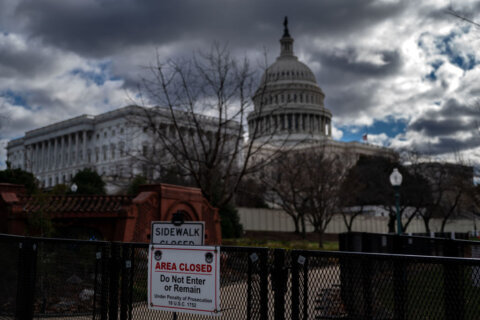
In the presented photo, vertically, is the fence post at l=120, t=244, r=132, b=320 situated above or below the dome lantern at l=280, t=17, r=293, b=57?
below

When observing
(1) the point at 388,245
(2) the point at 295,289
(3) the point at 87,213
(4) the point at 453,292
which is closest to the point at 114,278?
(2) the point at 295,289

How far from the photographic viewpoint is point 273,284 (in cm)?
528

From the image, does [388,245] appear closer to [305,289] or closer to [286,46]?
[305,289]

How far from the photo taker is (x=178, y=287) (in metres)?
5.73

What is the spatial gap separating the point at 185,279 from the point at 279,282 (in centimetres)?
108

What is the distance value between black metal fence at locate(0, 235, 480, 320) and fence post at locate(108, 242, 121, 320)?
0.01 metres

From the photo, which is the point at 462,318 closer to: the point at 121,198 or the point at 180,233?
the point at 180,233

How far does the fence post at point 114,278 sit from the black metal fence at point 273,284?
12 millimetres

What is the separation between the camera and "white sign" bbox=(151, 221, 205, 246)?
23.4 ft

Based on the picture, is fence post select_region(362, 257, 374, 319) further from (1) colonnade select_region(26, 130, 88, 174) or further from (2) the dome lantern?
(2) the dome lantern

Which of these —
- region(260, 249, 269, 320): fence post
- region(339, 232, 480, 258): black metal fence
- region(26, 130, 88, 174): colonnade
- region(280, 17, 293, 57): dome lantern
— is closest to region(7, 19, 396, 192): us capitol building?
region(26, 130, 88, 174): colonnade

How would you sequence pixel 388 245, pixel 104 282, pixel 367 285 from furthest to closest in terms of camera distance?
pixel 388 245 → pixel 104 282 → pixel 367 285

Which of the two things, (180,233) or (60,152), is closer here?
(180,233)

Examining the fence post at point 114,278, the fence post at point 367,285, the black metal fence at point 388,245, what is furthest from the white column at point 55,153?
the fence post at point 367,285
